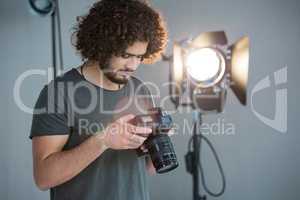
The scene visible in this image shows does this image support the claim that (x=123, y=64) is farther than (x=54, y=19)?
No

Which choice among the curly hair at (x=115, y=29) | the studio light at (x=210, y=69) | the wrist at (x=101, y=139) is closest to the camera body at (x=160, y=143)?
the wrist at (x=101, y=139)

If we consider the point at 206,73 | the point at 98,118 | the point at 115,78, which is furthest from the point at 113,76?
the point at 206,73

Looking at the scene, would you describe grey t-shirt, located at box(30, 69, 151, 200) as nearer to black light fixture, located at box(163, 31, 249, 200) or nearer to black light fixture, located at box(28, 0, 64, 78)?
black light fixture, located at box(163, 31, 249, 200)

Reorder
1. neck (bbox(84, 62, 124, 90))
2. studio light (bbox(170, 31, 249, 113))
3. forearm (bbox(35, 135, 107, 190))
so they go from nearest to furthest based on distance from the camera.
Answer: forearm (bbox(35, 135, 107, 190))
neck (bbox(84, 62, 124, 90))
studio light (bbox(170, 31, 249, 113))

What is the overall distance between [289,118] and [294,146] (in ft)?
0.44

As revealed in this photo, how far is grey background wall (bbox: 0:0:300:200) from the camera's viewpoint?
1474 mm

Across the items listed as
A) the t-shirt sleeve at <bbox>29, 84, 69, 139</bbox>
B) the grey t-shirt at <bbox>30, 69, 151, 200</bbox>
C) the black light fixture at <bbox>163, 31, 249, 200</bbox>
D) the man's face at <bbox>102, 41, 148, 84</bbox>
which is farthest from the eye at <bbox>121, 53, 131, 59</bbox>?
the black light fixture at <bbox>163, 31, 249, 200</bbox>

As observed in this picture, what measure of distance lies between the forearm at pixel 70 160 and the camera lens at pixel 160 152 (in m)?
0.13

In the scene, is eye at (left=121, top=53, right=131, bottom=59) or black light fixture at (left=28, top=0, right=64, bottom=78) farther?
black light fixture at (left=28, top=0, right=64, bottom=78)

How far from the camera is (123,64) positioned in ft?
3.10

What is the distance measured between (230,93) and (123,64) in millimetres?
771

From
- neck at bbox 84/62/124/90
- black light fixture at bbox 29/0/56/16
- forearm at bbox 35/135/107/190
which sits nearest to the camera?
forearm at bbox 35/135/107/190

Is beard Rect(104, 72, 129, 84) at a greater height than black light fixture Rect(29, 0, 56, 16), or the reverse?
black light fixture Rect(29, 0, 56, 16)

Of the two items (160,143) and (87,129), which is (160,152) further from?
(87,129)
